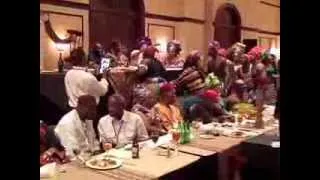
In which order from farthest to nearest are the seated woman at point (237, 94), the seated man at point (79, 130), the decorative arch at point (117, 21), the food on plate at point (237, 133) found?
the decorative arch at point (117, 21) < the seated woman at point (237, 94) < the food on plate at point (237, 133) < the seated man at point (79, 130)

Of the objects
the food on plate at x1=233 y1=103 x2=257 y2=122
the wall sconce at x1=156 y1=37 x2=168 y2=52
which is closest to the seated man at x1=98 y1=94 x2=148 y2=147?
the food on plate at x1=233 y1=103 x2=257 y2=122

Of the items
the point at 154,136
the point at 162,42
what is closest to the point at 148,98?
the point at 154,136

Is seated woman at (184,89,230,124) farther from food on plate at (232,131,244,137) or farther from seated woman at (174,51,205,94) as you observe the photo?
food on plate at (232,131,244,137)

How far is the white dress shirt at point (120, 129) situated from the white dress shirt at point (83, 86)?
0.43 meters

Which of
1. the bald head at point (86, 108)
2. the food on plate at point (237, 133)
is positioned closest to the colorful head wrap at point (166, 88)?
the food on plate at point (237, 133)

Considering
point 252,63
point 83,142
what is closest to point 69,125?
point 83,142

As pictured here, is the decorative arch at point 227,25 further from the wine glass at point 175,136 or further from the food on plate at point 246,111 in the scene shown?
the wine glass at point 175,136

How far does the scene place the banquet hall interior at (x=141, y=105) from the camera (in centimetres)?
206

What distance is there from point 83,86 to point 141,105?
0.42 meters

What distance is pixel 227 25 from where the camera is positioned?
830 cm
